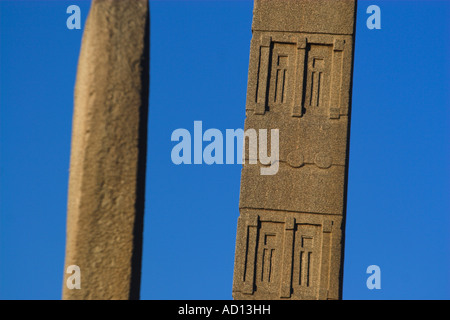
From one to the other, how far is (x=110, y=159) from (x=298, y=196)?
5.71 metres

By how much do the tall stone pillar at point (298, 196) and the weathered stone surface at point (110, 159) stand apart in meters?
5.45

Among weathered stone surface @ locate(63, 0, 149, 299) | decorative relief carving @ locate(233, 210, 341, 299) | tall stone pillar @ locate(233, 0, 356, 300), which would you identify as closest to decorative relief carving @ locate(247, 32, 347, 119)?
tall stone pillar @ locate(233, 0, 356, 300)

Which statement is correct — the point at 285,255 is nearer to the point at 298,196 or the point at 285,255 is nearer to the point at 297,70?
the point at 298,196

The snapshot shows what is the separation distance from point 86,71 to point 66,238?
1.07 m

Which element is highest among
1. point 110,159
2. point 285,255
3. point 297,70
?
point 297,70

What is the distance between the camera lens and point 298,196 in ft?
37.3

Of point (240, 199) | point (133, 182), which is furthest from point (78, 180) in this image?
point (240, 199)

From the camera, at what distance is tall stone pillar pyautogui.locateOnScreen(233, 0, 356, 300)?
37.1 feet

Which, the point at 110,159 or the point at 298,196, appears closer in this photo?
the point at 110,159

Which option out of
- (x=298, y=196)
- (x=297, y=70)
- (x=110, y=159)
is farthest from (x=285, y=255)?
(x=110, y=159)

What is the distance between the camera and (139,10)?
238 inches

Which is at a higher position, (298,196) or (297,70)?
(297,70)

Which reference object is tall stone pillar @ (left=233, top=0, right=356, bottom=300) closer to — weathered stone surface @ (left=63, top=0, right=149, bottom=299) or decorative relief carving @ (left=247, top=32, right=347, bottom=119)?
decorative relief carving @ (left=247, top=32, right=347, bottom=119)

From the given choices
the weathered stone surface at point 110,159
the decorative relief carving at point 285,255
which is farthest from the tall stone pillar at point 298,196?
the weathered stone surface at point 110,159
